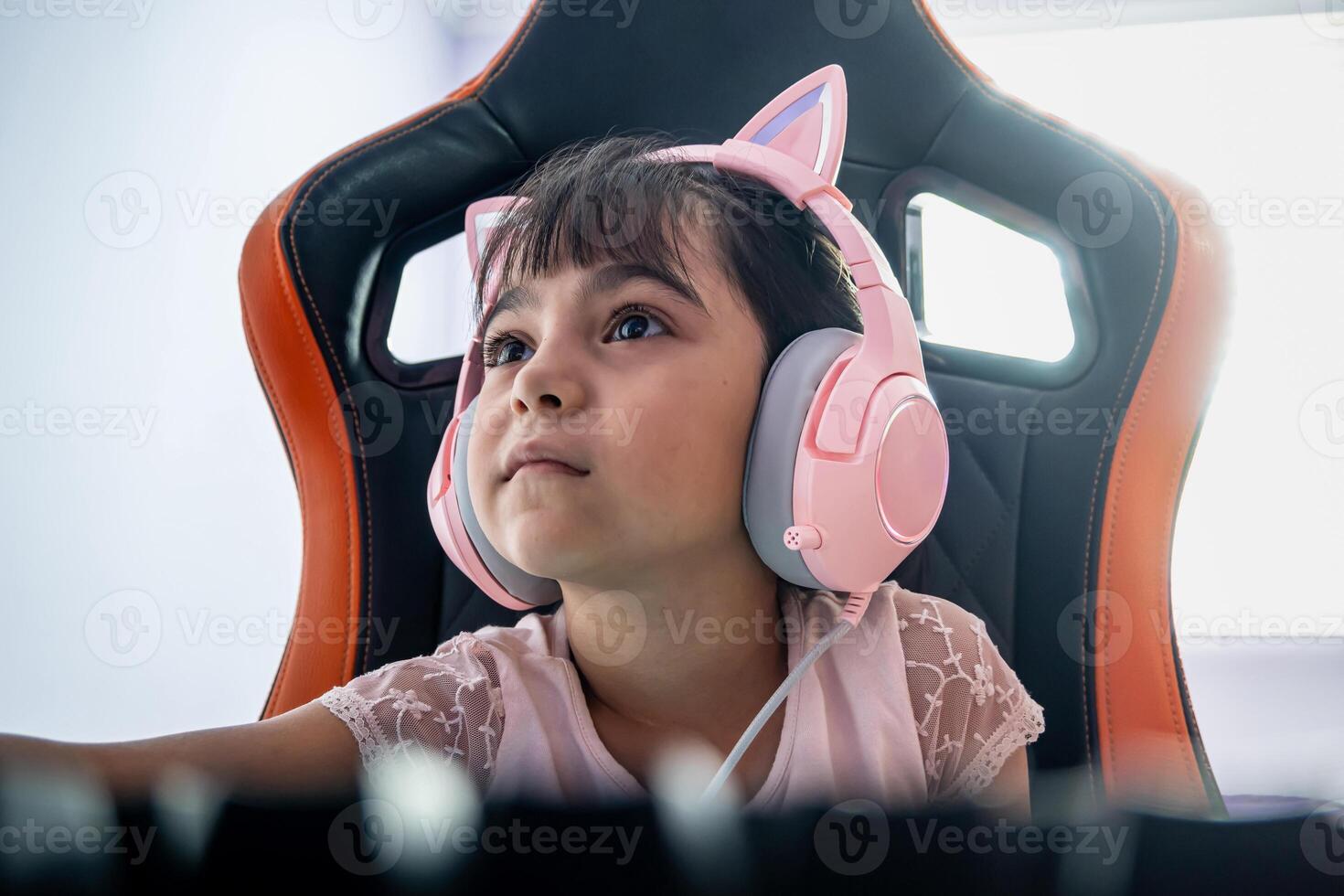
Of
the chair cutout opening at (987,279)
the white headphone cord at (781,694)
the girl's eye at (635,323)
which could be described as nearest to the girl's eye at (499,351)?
the girl's eye at (635,323)

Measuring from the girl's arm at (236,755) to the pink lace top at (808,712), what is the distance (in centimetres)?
2

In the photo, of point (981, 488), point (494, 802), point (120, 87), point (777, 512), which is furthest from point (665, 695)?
point (120, 87)

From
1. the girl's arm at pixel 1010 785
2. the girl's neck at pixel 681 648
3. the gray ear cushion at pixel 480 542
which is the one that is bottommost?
the girl's arm at pixel 1010 785

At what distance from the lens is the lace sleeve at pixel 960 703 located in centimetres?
80

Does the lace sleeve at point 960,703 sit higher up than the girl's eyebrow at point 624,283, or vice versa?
the girl's eyebrow at point 624,283

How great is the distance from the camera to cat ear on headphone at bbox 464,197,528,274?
0.86 metres

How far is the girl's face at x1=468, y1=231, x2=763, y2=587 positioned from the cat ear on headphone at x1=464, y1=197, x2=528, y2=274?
0.12 m

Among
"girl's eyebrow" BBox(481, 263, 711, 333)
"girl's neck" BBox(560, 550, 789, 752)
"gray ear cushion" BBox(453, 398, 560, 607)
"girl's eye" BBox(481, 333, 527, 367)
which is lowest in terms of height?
"girl's neck" BBox(560, 550, 789, 752)

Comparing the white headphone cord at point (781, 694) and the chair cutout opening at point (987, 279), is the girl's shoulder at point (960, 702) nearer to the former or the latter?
the white headphone cord at point (781, 694)

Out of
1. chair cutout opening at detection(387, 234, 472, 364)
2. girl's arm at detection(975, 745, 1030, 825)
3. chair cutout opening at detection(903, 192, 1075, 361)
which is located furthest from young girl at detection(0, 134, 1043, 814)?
chair cutout opening at detection(387, 234, 472, 364)

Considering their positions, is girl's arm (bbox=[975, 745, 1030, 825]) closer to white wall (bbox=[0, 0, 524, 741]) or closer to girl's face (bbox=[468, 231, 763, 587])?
girl's face (bbox=[468, 231, 763, 587])

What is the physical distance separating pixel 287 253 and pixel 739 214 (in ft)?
1.41

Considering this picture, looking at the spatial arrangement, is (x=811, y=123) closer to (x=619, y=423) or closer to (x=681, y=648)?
(x=619, y=423)

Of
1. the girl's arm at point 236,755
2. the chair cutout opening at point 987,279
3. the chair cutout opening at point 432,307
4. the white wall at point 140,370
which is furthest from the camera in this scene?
the chair cutout opening at point 432,307
